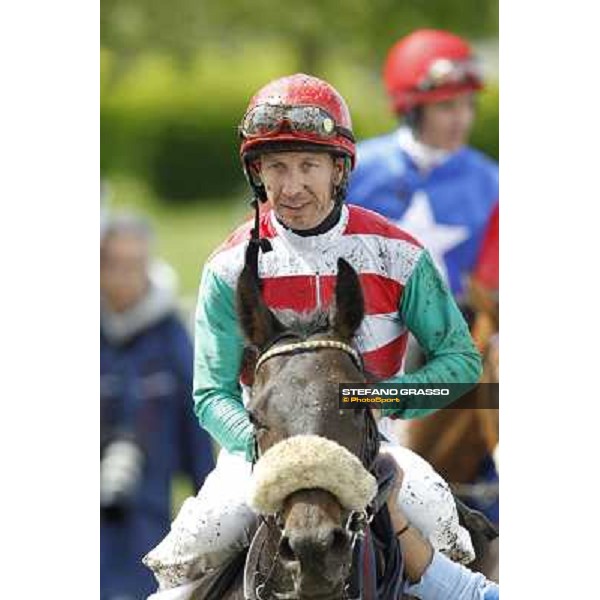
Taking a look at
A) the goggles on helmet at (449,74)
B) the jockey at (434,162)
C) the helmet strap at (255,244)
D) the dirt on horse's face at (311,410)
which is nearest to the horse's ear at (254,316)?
the dirt on horse's face at (311,410)

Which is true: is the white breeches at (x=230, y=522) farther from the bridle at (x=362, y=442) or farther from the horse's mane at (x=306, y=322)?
the horse's mane at (x=306, y=322)

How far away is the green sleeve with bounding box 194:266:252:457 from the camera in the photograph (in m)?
3.77

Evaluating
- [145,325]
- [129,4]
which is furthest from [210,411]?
[129,4]

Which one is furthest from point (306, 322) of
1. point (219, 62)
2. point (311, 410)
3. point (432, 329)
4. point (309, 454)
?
point (219, 62)

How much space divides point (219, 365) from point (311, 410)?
59 centimetres

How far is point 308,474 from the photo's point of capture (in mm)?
3219

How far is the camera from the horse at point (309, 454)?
3.20 metres

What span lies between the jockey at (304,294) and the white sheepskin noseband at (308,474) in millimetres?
389

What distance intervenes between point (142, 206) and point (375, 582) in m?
1.38

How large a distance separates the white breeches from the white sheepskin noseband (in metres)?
0.37

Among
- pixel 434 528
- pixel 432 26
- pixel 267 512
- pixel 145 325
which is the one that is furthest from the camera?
pixel 145 325

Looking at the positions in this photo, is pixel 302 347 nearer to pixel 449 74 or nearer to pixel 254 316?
pixel 254 316

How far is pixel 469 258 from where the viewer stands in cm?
488
